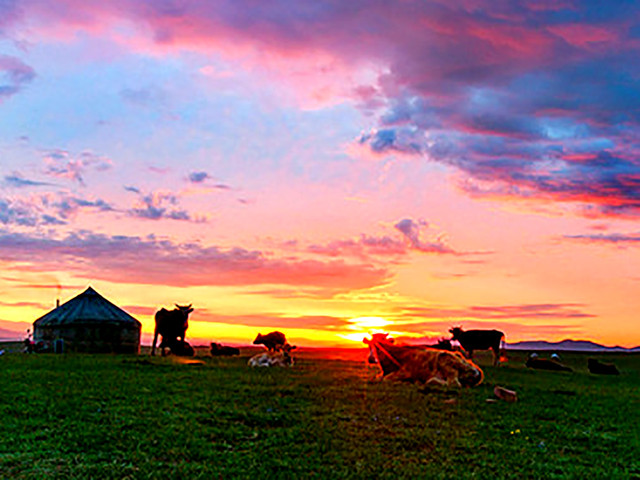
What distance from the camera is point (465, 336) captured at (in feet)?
178

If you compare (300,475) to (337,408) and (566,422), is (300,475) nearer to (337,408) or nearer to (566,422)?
(337,408)

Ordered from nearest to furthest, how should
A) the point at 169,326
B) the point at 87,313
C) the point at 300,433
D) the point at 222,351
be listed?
the point at 300,433 → the point at 169,326 → the point at 222,351 → the point at 87,313

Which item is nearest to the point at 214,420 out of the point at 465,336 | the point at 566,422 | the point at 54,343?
the point at 566,422

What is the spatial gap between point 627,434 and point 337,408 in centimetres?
678

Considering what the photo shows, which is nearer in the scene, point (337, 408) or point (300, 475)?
point (300, 475)

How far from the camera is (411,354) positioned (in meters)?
24.1

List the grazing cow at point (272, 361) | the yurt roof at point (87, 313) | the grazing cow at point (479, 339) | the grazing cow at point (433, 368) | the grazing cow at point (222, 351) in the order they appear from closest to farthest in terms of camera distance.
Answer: the grazing cow at point (433, 368), the grazing cow at point (272, 361), the grazing cow at point (479, 339), the grazing cow at point (222, 351), the yurt roof at point (87, 313)

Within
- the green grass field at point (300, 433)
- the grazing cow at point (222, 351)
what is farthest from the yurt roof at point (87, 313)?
the green grass field at point (300, 433)

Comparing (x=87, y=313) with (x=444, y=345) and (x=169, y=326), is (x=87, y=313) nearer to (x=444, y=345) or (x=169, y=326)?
(x=169, y=326)

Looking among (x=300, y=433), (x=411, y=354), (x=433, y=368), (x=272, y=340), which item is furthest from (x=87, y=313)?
(x=300, y=433)

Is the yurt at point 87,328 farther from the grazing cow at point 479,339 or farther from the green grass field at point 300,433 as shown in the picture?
the green grass field at point 300,433

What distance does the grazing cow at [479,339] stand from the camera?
52.2 m

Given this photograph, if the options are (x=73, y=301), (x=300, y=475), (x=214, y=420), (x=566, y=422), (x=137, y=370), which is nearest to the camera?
Result: (x=300, y=475)

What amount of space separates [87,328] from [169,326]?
10458mm
